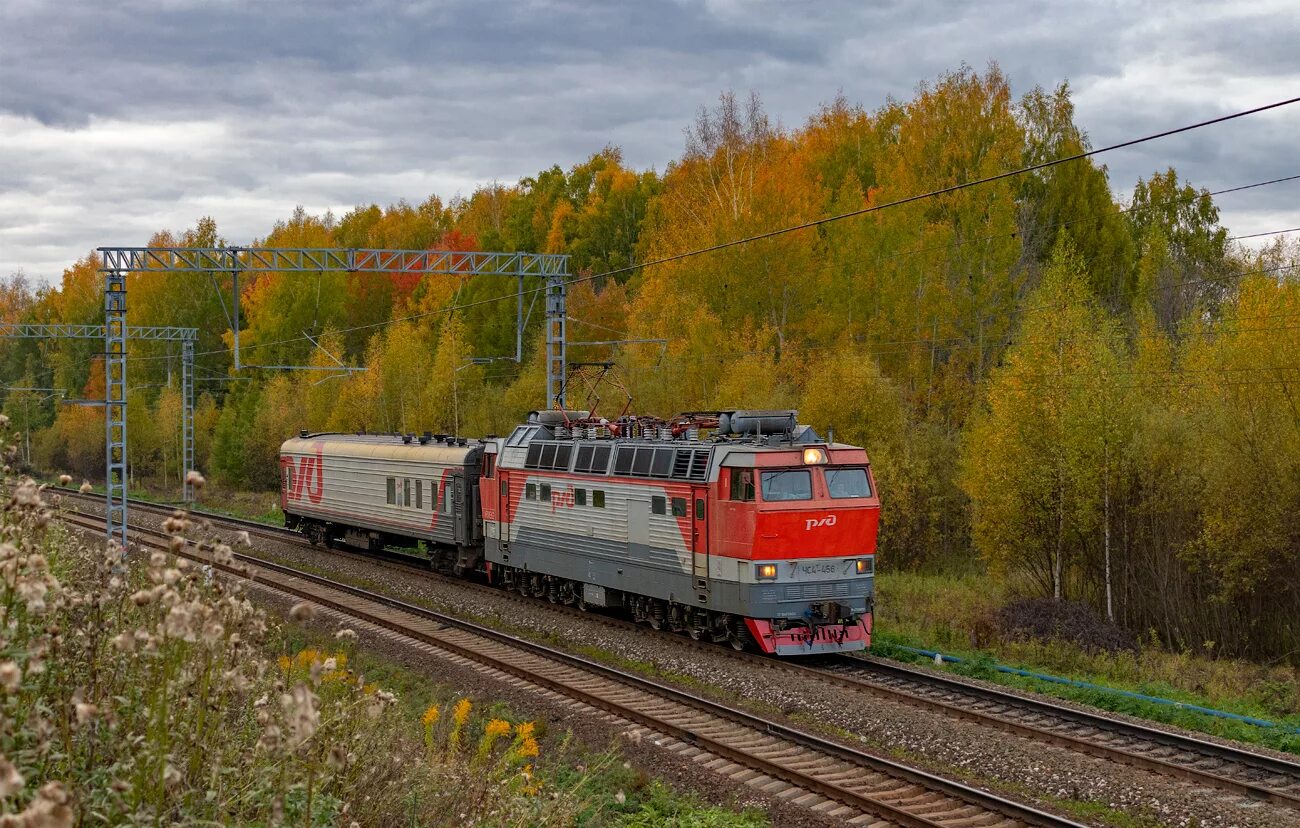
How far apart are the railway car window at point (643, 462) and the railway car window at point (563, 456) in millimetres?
2403

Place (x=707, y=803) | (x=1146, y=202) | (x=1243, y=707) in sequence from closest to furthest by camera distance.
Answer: (x=707, y=803), (x=1243, y=707), (x=1146, y=202)

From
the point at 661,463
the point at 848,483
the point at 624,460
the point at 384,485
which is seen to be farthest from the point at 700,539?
the point at 384,485

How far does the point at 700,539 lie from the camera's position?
17781mm

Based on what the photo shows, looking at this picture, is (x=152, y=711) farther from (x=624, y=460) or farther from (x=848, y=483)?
(x=624, y=460)

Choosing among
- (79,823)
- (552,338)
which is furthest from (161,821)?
(552,338)

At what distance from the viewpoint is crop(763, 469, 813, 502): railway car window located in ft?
55.4

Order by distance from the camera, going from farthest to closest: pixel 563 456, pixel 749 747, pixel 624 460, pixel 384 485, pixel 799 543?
pixel 384 485, pixel 563 456, pixel 624 460, pixel 799 543, pixel 749 747

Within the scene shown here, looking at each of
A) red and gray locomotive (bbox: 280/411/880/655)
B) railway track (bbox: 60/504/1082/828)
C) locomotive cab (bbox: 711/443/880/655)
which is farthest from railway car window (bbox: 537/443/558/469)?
locomotive cab (bbox: 711/443/880/655)

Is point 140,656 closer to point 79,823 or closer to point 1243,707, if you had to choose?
point 79,823

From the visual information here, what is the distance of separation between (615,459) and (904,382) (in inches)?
785

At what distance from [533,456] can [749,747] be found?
434 inches

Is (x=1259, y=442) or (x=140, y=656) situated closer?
(x=140, y=656)

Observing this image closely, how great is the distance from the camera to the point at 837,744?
12.5m

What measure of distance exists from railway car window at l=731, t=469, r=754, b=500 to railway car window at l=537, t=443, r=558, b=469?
19.1ft
